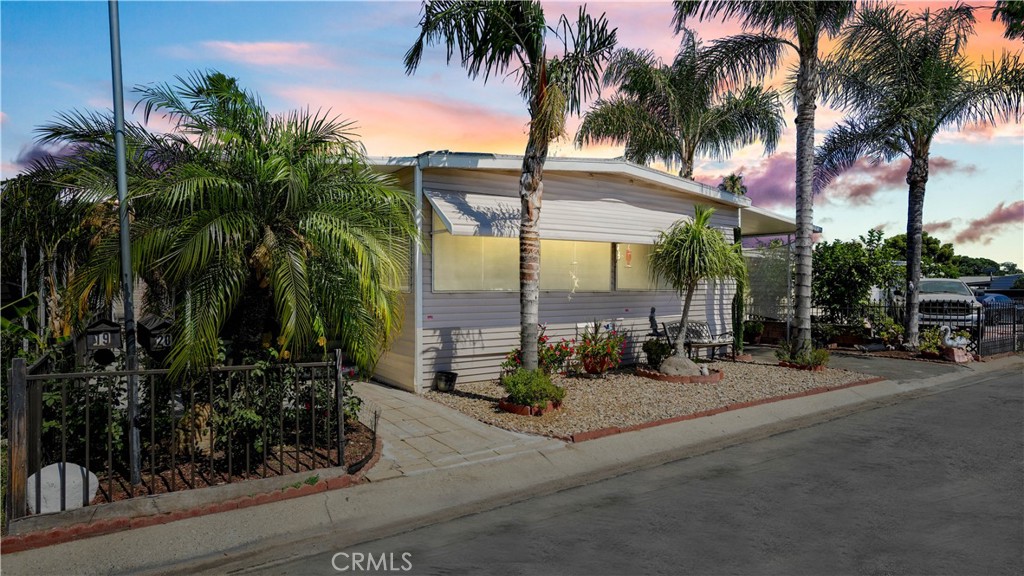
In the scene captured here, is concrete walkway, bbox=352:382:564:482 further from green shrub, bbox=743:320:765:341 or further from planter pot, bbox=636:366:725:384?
green shrub, bbox=743:320:765:341

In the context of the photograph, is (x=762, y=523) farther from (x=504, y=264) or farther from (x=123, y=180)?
(x=504, y=264)

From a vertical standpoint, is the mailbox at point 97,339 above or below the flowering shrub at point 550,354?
above

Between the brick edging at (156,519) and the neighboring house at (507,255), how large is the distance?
3311mm

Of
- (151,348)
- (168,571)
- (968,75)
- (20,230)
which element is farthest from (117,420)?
(968,75)

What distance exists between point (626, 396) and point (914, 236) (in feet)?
34.8

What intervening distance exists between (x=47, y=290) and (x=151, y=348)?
435 centimetres

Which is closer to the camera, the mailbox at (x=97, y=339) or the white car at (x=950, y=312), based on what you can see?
the mailbox at (x=97, y=339)

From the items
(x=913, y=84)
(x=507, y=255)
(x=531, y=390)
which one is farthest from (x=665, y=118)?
(x=531, y=390)

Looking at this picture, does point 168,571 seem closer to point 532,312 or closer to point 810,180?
point 532,312

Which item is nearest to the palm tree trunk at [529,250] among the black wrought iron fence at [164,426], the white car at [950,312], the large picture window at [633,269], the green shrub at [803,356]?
the black wrought iron fence at [164,426]

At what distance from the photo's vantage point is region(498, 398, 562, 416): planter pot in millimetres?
7789

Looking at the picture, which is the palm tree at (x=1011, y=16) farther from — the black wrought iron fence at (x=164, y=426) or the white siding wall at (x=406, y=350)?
the black wrought iron fence at (x=164, y=426)

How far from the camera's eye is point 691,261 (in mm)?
10328

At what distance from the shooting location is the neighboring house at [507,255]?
938 centimetres
